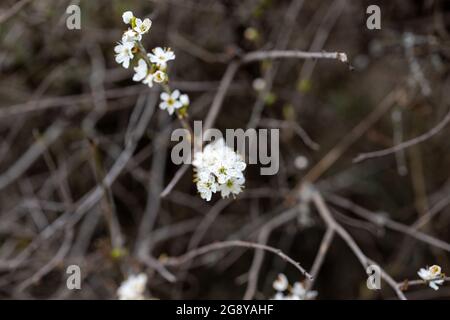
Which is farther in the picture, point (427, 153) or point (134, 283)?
point (427, 153)

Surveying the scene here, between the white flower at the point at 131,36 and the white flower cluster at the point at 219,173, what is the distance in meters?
0.35

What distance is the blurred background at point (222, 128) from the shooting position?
218 centimetres

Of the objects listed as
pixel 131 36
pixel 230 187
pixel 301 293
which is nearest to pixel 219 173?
pixel 230 187

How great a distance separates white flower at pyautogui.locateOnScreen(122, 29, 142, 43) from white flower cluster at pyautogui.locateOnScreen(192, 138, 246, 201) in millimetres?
350

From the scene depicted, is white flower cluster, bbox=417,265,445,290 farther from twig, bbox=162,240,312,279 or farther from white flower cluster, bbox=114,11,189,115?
white flower cluster, bbox=114,11,189,115

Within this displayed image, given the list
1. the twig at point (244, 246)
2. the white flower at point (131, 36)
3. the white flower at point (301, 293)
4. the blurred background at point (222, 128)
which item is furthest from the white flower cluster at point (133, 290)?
the white flower at point (131, 36)

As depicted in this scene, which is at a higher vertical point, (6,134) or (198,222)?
(6,134)

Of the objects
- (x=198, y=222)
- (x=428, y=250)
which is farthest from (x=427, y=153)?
(x=198, y=222)

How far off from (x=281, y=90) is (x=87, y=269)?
127 centimetres
